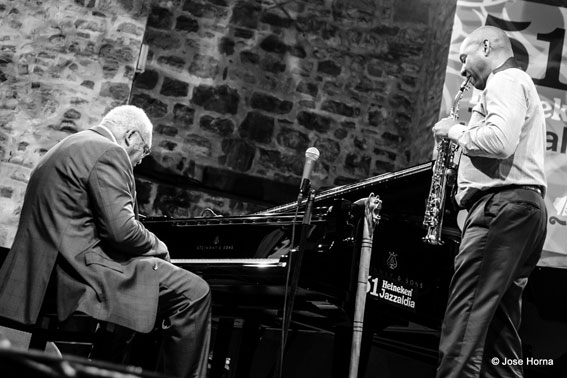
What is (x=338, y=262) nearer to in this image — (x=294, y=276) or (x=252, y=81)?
(x=294, y=276)

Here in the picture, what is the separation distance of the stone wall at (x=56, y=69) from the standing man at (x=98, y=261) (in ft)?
9.49

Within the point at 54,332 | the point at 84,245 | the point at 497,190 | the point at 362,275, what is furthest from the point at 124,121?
the point at 497,190

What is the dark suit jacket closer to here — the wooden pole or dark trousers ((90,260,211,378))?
dark trousers ((90,260,211,378))

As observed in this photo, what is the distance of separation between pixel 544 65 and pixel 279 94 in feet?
8.50

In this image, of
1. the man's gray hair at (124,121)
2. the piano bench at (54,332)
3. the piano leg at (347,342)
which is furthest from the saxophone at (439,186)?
the piano bench at (54,332)

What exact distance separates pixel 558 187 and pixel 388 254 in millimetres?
2734

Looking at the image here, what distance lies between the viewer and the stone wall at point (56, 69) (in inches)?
229

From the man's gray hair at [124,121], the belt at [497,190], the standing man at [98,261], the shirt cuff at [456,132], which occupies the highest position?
the shirt cuff at [456,132]

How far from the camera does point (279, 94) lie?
291 inches

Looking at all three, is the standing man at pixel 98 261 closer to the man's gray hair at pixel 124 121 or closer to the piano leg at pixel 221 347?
the man's gray hair at pixel 124 121

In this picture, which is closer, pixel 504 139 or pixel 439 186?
pixel 504 139

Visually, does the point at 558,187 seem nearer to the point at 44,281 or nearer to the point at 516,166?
the point at 516,166

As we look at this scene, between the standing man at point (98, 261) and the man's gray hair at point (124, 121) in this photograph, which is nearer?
the standing man at point (98, 261)

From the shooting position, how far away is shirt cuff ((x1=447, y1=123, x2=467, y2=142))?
2.78 meters
